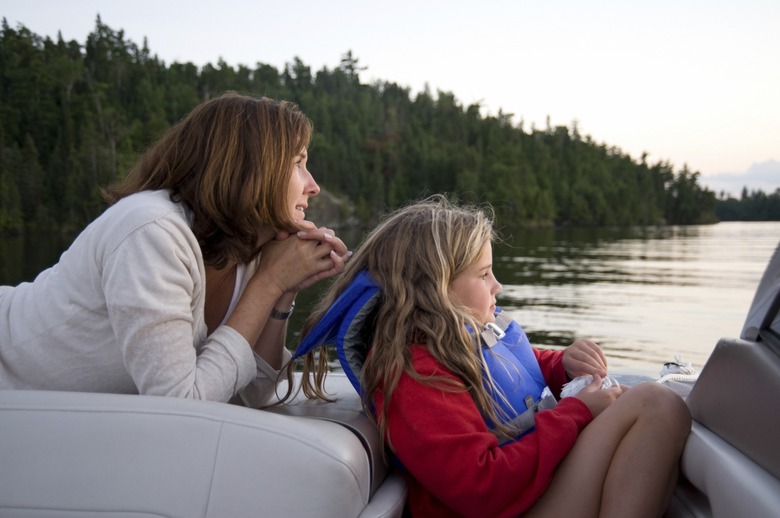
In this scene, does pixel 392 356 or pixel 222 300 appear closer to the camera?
pixel 392 356

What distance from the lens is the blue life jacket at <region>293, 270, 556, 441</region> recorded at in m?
1.86

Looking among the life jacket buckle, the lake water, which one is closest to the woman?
the life jacket buckle

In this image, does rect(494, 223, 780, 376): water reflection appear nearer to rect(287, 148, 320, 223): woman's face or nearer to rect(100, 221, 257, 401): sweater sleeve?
rect(287, 148, 320, 223): woman's face

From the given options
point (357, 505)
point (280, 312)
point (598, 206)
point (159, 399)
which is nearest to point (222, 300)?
point (280, 312)

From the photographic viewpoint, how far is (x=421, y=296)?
185 cm

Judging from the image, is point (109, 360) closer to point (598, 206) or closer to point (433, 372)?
point (433, 372)

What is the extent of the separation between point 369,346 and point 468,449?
45cm

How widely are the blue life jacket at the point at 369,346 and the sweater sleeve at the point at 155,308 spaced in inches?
13.3

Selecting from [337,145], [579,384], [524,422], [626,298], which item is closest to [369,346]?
[524,422]

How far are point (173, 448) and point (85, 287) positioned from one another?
0.51 metres

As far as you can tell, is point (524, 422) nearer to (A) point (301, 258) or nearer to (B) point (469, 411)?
(B) point (469, 411)

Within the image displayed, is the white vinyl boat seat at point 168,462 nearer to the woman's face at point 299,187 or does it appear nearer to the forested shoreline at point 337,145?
the woman's face at point 299,187

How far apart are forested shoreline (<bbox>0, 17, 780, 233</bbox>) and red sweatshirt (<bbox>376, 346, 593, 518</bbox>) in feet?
208

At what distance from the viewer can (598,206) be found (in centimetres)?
8950
